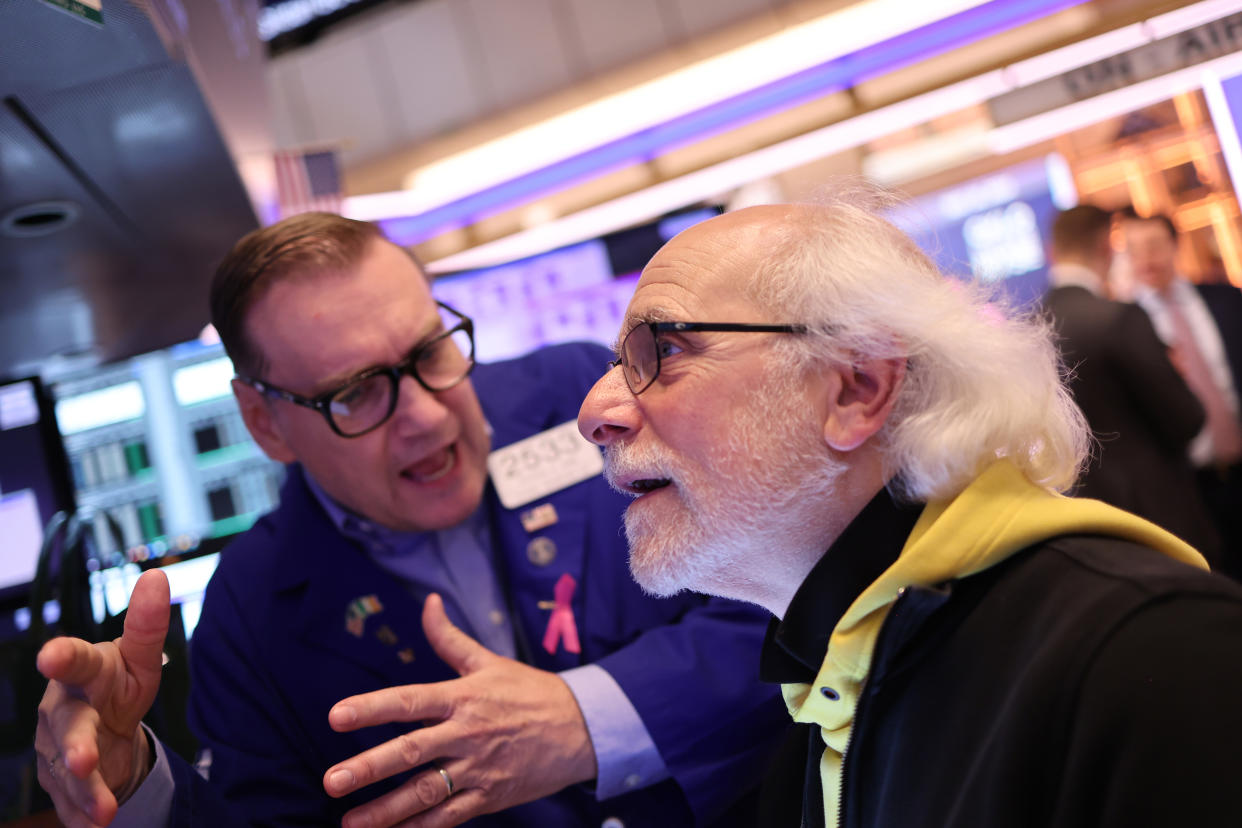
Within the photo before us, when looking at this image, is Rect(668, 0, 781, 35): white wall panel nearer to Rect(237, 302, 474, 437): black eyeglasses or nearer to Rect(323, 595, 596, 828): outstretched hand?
Rect(237, 302, 474, 437): black eyeglasses

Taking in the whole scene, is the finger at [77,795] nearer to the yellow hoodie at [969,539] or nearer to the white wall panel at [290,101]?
the yellow hoodie at [969,539]

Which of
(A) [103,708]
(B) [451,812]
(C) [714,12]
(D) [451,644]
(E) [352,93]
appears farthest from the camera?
(E) [352,93]

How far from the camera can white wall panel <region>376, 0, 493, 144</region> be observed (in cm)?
634

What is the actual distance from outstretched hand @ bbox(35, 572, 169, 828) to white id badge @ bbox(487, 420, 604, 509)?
76 centimetres

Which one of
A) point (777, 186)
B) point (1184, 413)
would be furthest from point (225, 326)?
point (777, 186)

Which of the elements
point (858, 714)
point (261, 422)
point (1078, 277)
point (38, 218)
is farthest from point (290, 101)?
point (858, 714)

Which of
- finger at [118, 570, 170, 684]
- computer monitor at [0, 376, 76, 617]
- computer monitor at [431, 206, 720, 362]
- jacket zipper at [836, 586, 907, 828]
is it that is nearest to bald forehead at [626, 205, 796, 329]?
jacket zipper at [836, 586, 907, 828]

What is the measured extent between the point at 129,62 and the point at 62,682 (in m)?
1.00

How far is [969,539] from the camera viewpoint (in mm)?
1026

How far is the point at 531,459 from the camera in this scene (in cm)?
187

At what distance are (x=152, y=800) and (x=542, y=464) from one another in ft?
2.88

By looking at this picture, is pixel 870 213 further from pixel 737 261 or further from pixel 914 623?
pixel 914 623

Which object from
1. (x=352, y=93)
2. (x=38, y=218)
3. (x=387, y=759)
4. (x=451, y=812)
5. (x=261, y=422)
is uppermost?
(x=352, y=93)

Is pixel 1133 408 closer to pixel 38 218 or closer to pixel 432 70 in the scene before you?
pixel 38 218
